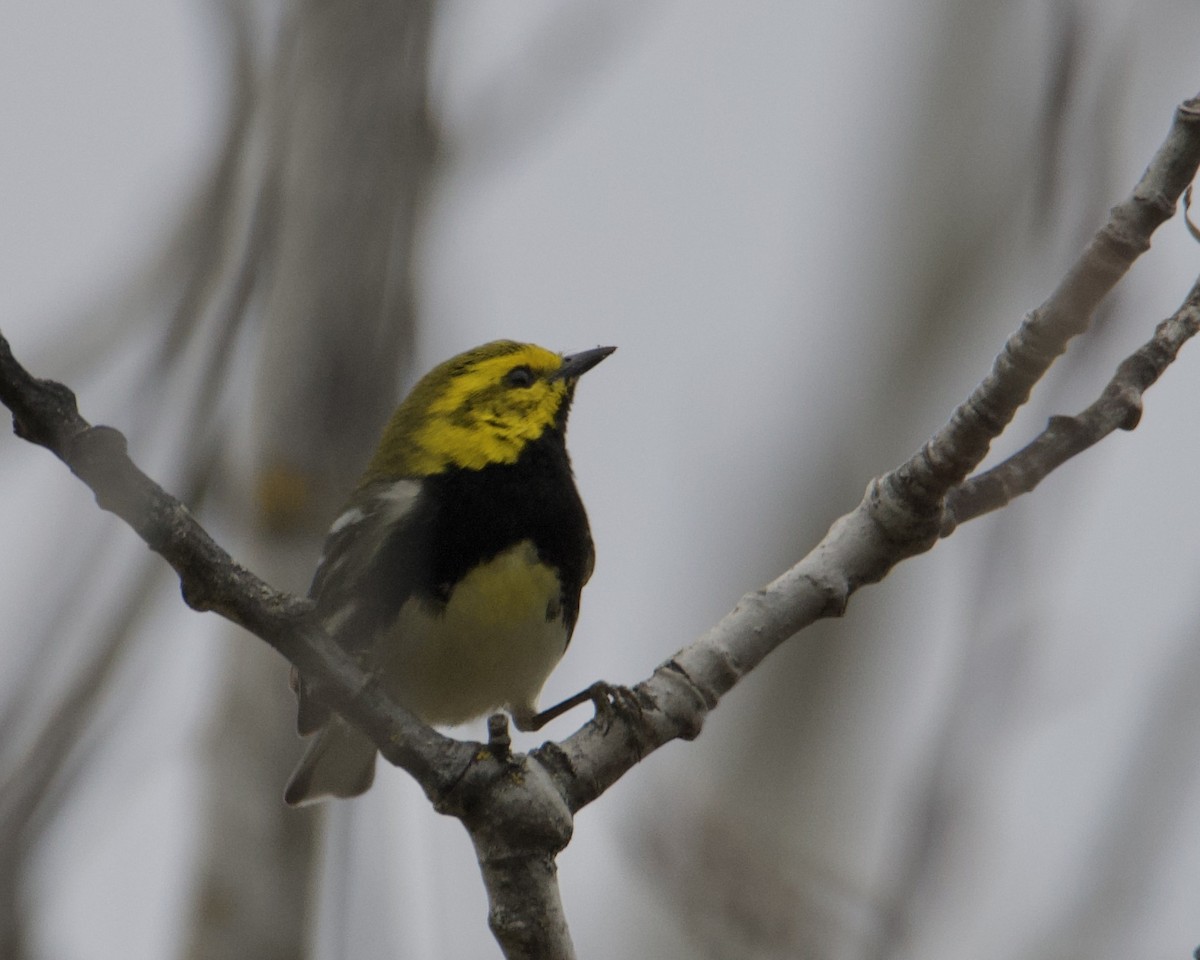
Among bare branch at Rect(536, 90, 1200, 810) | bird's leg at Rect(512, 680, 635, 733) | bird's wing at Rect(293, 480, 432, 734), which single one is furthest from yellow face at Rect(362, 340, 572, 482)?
bare branch at Rect(536, 90, 1200, 810)

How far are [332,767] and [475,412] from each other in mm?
1195

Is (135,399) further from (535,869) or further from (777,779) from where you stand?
(777,779)

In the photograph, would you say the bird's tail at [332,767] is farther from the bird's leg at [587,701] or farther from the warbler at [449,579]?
the bird's leg at [587,701]

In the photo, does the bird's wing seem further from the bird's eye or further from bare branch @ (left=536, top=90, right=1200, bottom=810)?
bare branch @ (left=536, top=90, right=1200, bottom=810)

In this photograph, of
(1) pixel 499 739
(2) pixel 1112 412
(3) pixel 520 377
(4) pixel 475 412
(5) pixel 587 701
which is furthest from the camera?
(3) pixel 520 377

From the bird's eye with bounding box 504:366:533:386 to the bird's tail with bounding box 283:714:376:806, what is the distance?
1.27 m

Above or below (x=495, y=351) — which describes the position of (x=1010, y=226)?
above

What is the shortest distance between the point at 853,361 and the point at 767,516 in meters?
0.95

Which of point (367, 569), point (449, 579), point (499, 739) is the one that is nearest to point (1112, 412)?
point (499, 739)

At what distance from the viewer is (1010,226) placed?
6.80 meters

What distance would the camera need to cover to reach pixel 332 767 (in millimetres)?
4406

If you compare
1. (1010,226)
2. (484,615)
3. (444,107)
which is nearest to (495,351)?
(444,107)

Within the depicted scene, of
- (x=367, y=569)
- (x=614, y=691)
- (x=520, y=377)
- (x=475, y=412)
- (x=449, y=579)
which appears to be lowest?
(x=614, y=691)

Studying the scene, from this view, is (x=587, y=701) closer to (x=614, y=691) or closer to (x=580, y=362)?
(x=614, y=691)
